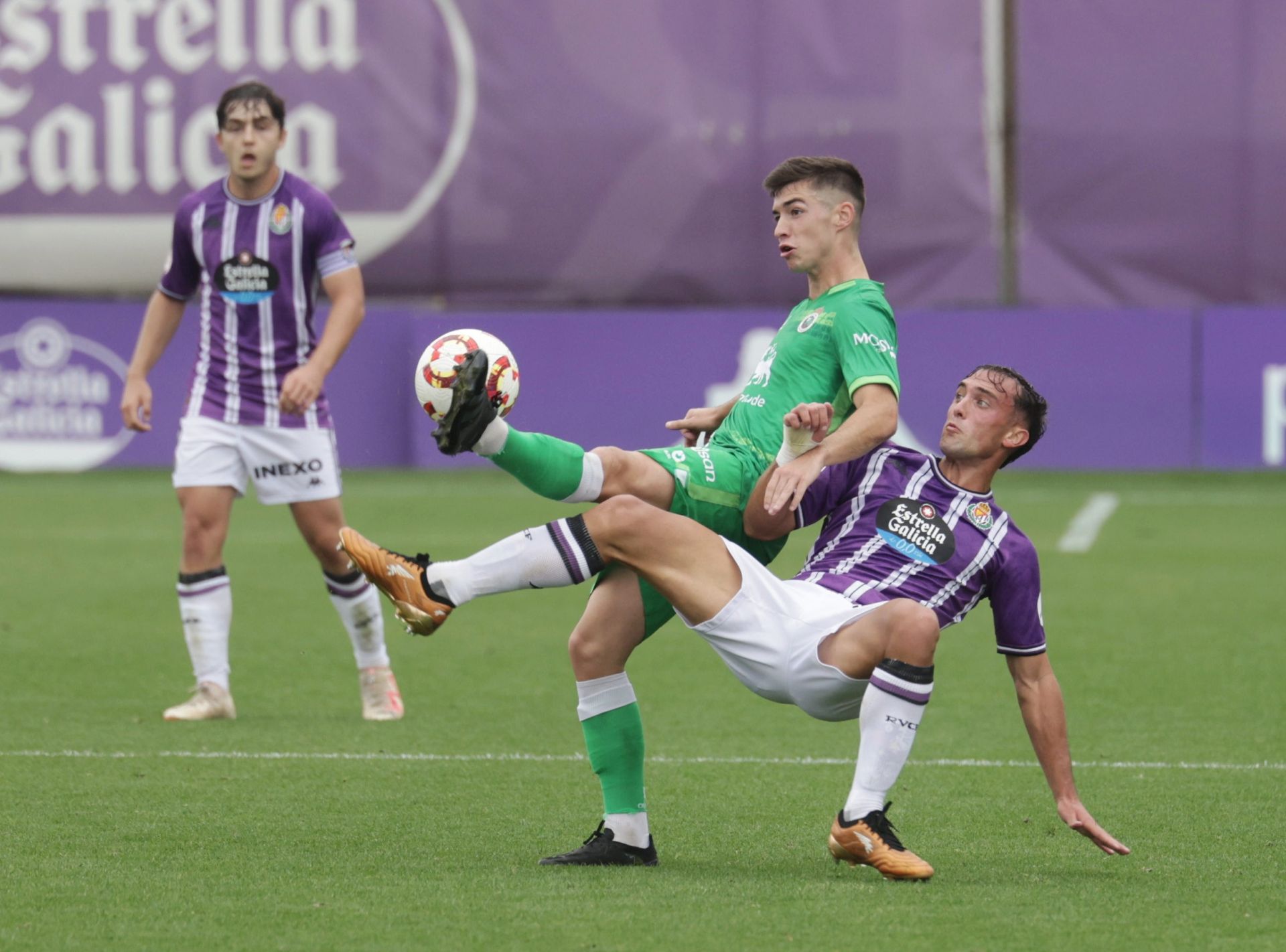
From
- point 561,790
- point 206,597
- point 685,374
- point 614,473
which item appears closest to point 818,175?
point 614,473

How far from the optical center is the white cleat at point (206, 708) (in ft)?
21.6

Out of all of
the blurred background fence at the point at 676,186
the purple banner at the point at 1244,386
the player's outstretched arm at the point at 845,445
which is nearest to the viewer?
the player's outstretched arm at the point at 845,445

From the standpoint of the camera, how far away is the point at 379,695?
6750mm

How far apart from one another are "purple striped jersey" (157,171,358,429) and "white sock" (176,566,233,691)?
0.56 metres

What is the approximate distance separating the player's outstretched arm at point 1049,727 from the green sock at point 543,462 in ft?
3.63

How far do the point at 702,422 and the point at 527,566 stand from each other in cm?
101

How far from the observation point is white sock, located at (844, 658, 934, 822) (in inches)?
170

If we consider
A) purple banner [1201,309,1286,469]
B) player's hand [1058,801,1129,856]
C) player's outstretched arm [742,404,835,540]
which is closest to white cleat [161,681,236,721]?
player's outstretched arm [742,404,835,540]

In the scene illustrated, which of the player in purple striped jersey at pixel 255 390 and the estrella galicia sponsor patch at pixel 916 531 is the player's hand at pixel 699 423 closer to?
the estrella galicia sponsor patch at pixel 916 531

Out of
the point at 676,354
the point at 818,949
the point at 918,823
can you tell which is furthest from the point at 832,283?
the point at 676,354

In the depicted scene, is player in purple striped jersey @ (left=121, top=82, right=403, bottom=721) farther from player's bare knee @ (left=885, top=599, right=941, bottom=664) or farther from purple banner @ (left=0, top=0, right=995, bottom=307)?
purple banner @ (left=0, top=0, right=995, bottom=307)

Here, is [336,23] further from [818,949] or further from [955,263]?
[818,949]

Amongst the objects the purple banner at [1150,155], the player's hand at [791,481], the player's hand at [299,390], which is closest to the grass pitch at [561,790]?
the player's hand at [791,481]

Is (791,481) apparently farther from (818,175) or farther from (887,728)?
(818,175)
